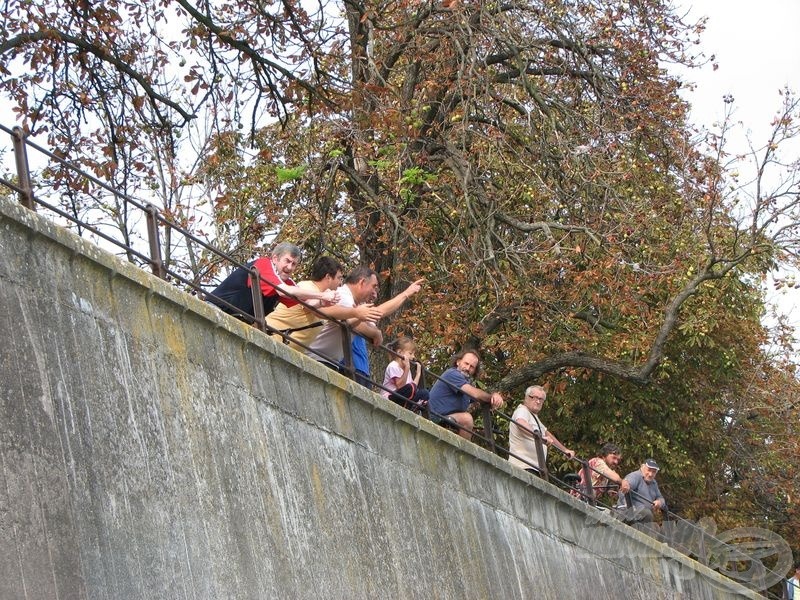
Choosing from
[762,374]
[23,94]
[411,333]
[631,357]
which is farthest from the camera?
[762,374]

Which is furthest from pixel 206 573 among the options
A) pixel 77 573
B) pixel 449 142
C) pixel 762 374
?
Answer: pixel 762 374

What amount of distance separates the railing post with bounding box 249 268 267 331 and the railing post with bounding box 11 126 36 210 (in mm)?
2292

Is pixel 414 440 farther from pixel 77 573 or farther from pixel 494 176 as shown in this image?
pixel 494 176

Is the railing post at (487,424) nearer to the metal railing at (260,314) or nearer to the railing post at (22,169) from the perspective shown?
the metal railing at (260,314)

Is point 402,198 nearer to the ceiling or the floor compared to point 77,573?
nearer to the ceiling

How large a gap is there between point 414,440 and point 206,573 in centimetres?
372

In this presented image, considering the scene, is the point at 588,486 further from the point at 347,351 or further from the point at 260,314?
the point at 260,314

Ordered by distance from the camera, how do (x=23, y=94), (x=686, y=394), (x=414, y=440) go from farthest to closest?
(x=686, y=394)
(x=23, y=94)
(x=414, y=440)

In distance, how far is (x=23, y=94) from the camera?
1423 cm

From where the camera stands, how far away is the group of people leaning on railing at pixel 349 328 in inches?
430

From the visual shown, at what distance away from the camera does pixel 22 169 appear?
8672mm

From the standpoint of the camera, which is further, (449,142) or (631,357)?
(631,357)
